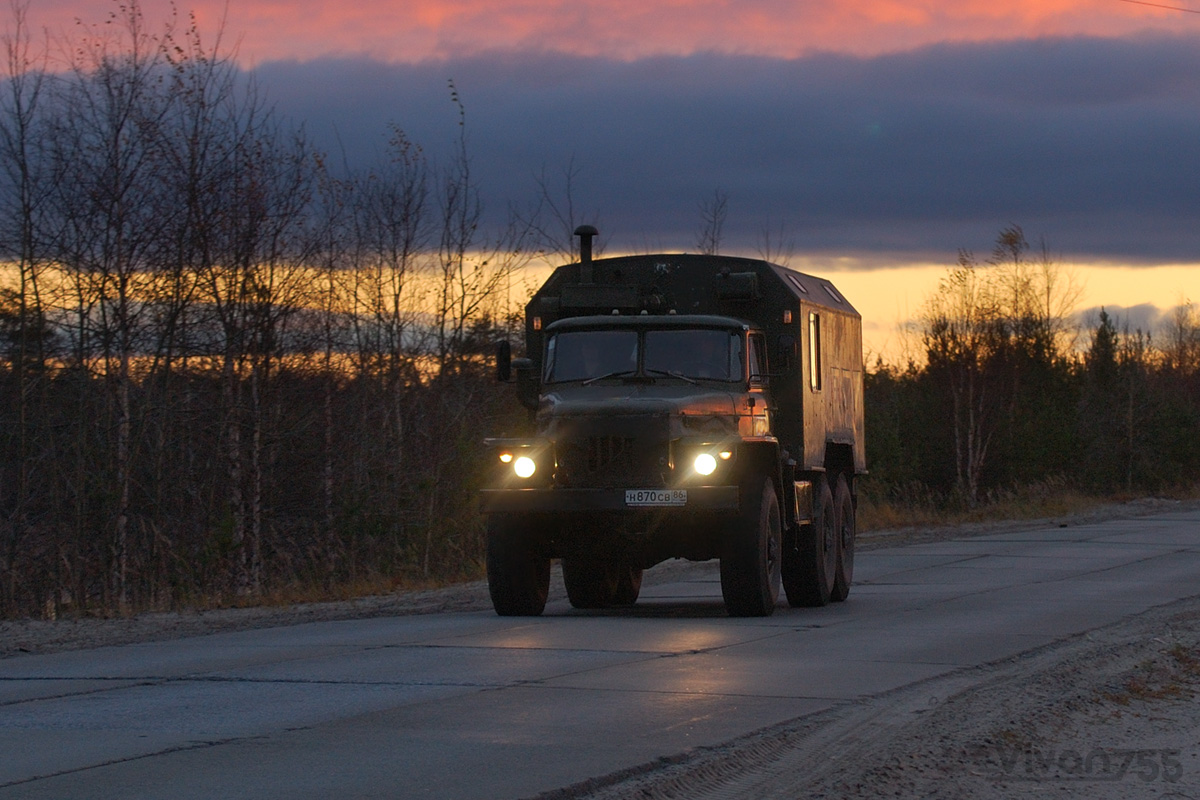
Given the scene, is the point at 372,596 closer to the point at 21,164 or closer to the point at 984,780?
the point at 21,164

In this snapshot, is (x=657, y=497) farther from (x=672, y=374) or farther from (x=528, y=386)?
(x=528, y=386)

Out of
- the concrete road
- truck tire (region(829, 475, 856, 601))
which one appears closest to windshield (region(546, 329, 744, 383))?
the concrete road

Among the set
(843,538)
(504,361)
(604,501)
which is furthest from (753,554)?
(843,538)

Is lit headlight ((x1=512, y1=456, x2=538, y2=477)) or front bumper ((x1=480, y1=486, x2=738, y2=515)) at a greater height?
lit headlight ((x1=512, y1=456, x2=538, y2=477))

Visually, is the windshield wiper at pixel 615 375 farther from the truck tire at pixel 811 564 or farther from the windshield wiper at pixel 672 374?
the truck tire at pixel 811 564

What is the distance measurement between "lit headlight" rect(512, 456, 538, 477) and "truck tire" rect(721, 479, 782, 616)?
1912 mm

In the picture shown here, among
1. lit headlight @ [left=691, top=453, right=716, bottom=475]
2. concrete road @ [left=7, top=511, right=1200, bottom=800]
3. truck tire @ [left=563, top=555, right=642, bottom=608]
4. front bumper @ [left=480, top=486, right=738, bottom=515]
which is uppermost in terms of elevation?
lit headlight @ [left=691, top=453, right=716, bottom=475]

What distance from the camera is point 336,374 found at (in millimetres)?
27000

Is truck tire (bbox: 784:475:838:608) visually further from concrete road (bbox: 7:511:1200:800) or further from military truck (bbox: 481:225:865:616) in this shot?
concrete road (bbox: 7:511:1200:800)

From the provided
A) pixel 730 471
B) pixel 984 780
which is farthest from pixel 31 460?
pixel 984 780

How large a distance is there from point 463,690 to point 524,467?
16.7 ft

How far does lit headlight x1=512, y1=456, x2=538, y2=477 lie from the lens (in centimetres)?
1494

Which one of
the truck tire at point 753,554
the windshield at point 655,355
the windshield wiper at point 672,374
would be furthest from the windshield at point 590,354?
the truck tire at point 753,554

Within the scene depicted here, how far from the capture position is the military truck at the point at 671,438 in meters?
14.7
